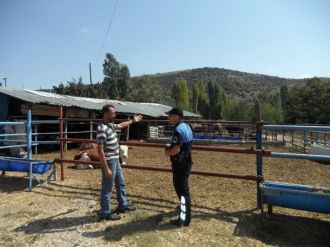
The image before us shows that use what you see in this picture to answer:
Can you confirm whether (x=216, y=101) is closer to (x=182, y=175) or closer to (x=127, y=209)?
(x=127, y=209)

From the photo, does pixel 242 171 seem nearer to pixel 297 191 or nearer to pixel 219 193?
pixel 219 193

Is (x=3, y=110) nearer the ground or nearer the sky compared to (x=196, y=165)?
nearer the sky

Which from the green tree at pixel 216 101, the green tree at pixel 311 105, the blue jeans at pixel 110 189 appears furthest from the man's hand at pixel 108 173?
the green tree at pixel 216 101

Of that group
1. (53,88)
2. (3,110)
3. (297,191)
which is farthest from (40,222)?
(53,88)

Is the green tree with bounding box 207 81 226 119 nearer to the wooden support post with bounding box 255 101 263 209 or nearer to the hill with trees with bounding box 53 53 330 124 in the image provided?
the hill with trees with bounding box 53 53 330 124

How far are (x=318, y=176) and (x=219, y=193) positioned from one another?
3.36m

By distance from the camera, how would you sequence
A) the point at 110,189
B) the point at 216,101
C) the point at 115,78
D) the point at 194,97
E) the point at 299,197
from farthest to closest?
the point at 194,97 → the point at 216,101 → the point at 115,78 → the point at 110,189 → the point at 299,197

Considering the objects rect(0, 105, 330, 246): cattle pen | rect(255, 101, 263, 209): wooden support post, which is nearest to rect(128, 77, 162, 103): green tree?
rect(0, 105, 330, 246): cattle pen

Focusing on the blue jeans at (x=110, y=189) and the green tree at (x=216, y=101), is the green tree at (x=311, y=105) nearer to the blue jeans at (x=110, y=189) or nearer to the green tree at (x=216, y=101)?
the green tree at (x=216, y=101)

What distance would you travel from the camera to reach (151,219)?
15.8ft

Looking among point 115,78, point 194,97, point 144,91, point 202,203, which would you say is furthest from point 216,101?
point 202,203

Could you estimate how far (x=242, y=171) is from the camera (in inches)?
365

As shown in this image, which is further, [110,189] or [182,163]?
[110,189]

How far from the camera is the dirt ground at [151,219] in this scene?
4.21 meters
